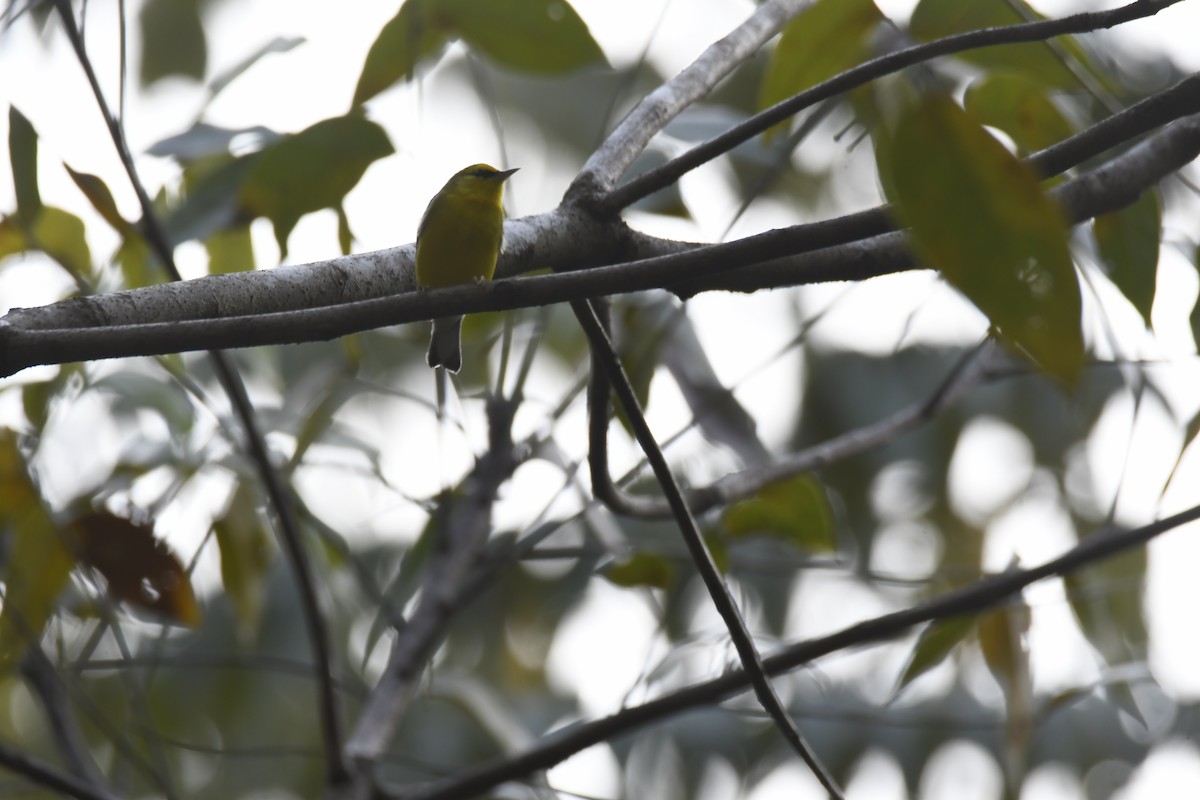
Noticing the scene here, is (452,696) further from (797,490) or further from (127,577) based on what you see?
(797,490)

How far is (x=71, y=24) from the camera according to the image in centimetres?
165

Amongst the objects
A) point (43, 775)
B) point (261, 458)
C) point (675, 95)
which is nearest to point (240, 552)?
point (261, 458)

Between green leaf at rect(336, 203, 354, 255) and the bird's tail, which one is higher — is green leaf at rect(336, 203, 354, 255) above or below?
above

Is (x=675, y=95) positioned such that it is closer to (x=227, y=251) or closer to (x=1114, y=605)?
(x=227, y=251)

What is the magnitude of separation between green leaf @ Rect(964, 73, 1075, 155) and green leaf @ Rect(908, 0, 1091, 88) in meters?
0.04

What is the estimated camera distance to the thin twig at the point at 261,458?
1646mm

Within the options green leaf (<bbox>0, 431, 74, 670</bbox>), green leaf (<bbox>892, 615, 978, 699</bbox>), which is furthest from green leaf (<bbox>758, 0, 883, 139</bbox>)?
green leaf (<bbox>0, 431, 74, 670</bbox>)

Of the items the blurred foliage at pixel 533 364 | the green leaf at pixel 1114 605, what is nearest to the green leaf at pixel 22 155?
the blurred foliage at pixel 533 364

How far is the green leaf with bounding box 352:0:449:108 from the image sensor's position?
→ 6.96 ft

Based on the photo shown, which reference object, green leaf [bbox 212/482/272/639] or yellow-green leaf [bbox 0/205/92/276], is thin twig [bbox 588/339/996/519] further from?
yellow-green leaf [bbox 0/205/92/276]

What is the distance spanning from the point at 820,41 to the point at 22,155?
4.37 ft

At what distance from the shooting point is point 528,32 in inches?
83.0

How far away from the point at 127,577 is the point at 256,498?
41cm

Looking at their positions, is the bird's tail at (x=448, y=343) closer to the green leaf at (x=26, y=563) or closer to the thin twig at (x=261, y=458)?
the thin twig at (x=261, y=458)
